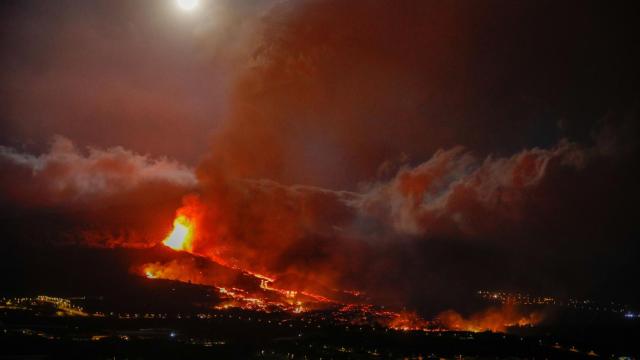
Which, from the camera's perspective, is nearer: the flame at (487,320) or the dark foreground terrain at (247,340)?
the dark foreground terrain at (247,340)

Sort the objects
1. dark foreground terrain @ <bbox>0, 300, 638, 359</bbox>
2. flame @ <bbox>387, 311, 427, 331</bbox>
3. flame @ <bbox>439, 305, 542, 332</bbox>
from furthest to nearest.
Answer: flame @ <bbox>439, 305, 542, 332</bbox> < flame @ <bbox>387, 311, 427, 331</bbox> < dark foreground terrain @ <bbox>0, 300, 638, 359</bbox>

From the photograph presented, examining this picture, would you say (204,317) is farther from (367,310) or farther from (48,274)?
(48,274)

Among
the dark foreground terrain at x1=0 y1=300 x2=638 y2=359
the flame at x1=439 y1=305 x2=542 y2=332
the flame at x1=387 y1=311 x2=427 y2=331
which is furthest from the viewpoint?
the flame at x1=439 y1=305 x2=542 y2=332

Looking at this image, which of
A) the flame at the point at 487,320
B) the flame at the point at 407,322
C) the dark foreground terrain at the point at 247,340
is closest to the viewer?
the dark foreground terrain at the point at 247,340

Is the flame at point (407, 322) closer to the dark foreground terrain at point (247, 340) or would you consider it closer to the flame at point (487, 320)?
the flame at point (487, 320)

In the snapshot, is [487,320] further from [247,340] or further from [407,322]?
[247,340]

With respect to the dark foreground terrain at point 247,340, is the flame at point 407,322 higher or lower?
higher

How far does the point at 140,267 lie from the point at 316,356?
90390mm

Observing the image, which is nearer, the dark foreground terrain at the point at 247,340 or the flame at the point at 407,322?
the dark foreground terrain at the point at 247,340

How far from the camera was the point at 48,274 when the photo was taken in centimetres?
19062

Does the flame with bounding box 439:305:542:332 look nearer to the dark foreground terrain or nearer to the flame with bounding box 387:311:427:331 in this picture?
the flame with bounding box 387:311:427:331

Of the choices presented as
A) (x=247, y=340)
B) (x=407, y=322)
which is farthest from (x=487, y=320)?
(x=247, y=340)

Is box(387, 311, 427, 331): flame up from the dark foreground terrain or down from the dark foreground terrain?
up

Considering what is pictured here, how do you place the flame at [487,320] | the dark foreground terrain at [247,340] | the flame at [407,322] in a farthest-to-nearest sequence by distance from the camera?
1. the flame at [487,320]
2. the flame at [407,322]
3. the dark foreground terrain at [247,340]
